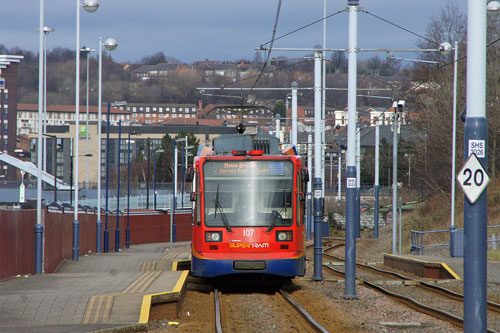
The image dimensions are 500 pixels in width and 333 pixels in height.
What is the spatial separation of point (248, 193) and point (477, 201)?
28.4 ft

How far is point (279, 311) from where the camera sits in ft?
47.5

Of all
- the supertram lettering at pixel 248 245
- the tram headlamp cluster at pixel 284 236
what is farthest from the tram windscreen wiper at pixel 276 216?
the supertram lettering at pixel 248 245

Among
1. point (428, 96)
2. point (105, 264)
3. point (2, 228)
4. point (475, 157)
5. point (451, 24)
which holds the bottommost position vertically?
point (105, 264)

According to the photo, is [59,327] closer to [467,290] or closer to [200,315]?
[200,315]

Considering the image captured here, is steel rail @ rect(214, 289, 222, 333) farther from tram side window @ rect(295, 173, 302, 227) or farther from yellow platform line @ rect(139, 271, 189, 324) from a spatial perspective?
tram side window @ rect(295, 173, 302, 227)

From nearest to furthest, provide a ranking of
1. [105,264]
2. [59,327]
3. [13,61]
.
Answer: [59,327], [105,264], [13,61]

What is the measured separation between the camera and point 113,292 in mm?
13422

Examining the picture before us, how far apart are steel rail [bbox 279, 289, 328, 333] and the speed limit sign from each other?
147 inches

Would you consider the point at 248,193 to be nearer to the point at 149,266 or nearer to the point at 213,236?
the point at 213,236

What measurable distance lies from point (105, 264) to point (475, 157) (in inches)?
725

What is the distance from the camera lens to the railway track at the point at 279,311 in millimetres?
12367

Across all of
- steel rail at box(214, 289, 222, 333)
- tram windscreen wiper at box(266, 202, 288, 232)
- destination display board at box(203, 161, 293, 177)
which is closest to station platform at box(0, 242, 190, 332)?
steel rail at box(214, 289, 222, 333)

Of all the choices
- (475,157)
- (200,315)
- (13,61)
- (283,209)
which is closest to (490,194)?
(283,209)

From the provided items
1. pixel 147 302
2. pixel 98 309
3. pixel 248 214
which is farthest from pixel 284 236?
pixel 98 309
